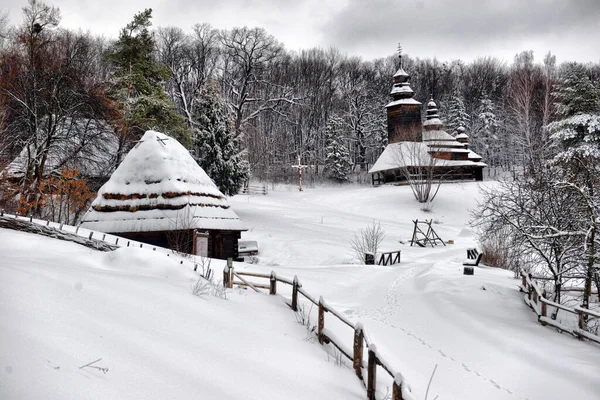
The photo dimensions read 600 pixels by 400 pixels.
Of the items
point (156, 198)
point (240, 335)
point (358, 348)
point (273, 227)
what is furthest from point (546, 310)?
point (273, 227)

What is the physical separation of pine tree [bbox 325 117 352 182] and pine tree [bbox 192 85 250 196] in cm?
2021

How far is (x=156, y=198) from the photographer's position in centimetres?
1574

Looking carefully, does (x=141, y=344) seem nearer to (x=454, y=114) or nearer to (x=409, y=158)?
(x=409, y=158)

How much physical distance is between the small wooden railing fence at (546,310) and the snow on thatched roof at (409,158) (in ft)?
85.2

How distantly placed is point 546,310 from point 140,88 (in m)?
25.2

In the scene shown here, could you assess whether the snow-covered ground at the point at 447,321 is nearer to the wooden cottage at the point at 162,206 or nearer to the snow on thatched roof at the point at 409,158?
the wooden cottage at the point at 162,206

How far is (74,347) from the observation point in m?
3.33

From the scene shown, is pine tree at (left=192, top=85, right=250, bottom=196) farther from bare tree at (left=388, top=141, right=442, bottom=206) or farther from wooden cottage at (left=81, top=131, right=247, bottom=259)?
bare tree at (left=388, top=141, right=442, bottom=206)

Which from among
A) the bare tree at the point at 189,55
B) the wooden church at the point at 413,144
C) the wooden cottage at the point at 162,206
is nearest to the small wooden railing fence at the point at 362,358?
the wooden cottage at the point at 162,206

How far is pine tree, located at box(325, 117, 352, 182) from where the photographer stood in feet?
159

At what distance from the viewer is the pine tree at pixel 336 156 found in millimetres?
48469

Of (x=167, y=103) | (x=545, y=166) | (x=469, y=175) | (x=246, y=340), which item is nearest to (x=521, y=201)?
(x=545, y=166)

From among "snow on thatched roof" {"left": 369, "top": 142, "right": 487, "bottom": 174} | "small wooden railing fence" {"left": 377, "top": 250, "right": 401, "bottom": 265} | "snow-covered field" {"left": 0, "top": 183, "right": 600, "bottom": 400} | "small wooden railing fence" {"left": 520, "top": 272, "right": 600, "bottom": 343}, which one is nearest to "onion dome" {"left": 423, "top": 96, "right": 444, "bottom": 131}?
"snow on thatched roof" {"left": 369, "top": 142, "right": 487, "bottom": 174}

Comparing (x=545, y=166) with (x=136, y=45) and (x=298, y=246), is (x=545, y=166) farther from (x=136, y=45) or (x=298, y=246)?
(x=136, y=45)
